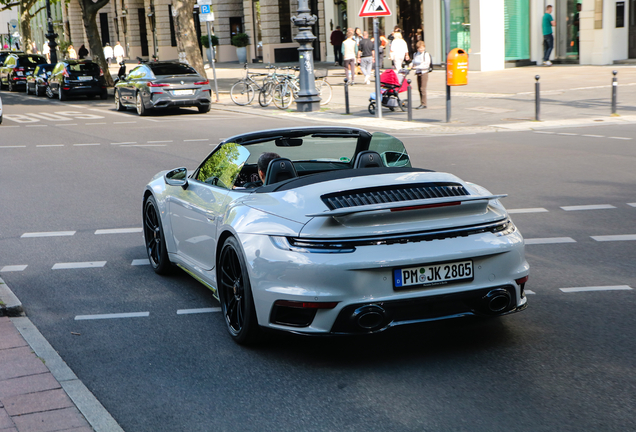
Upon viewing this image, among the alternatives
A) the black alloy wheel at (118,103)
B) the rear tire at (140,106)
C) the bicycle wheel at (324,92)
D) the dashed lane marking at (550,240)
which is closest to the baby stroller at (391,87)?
the bicycle wheel at (324,92)

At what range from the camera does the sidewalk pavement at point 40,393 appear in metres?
3.79

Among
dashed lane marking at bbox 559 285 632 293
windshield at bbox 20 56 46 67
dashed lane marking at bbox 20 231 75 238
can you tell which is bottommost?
dashed lane marking at bbox 559 285 632 293

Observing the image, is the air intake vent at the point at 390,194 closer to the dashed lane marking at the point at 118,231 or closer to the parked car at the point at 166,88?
the dashed lane marking at the point at 118,231

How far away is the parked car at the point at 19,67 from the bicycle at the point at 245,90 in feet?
54.7

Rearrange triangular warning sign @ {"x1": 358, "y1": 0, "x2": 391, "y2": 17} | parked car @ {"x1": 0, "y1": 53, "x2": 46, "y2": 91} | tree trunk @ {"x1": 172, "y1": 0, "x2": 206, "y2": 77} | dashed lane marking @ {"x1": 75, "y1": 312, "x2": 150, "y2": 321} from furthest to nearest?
1. parked car @ {"x1": 0, "y1": 53, "x2": 46, "y2": 91}
2. tree trunk @ {"x1": 172, "y1": 0, "x2": 206, "y2": 77}
3. triangular warning sign @ {"x1": 358, "y1": 0, "x2": 391, "y2": 17}
4. dashed lane marking @ {"x1": 75, "y1": 312, "x2": 150, "y2": 321}

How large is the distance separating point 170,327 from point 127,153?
10.4 metres

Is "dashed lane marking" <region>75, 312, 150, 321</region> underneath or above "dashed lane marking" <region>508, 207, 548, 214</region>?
above

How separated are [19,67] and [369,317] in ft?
126

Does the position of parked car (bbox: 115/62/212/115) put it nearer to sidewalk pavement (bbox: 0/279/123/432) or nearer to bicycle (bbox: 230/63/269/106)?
bicycle (bbox: 230/63/269/106)

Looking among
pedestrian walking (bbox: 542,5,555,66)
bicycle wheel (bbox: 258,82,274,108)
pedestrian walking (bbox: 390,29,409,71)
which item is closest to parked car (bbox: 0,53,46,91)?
bicycle wheel (bbox: 258,82,274,108)

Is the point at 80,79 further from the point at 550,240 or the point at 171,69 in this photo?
the point at 550,240

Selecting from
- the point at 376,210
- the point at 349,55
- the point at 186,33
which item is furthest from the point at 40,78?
the point at 376,210

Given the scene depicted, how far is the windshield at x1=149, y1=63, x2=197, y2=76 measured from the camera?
24.1 m

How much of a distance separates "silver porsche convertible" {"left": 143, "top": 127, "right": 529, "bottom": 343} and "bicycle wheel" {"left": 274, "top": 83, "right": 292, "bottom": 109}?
19.0m
